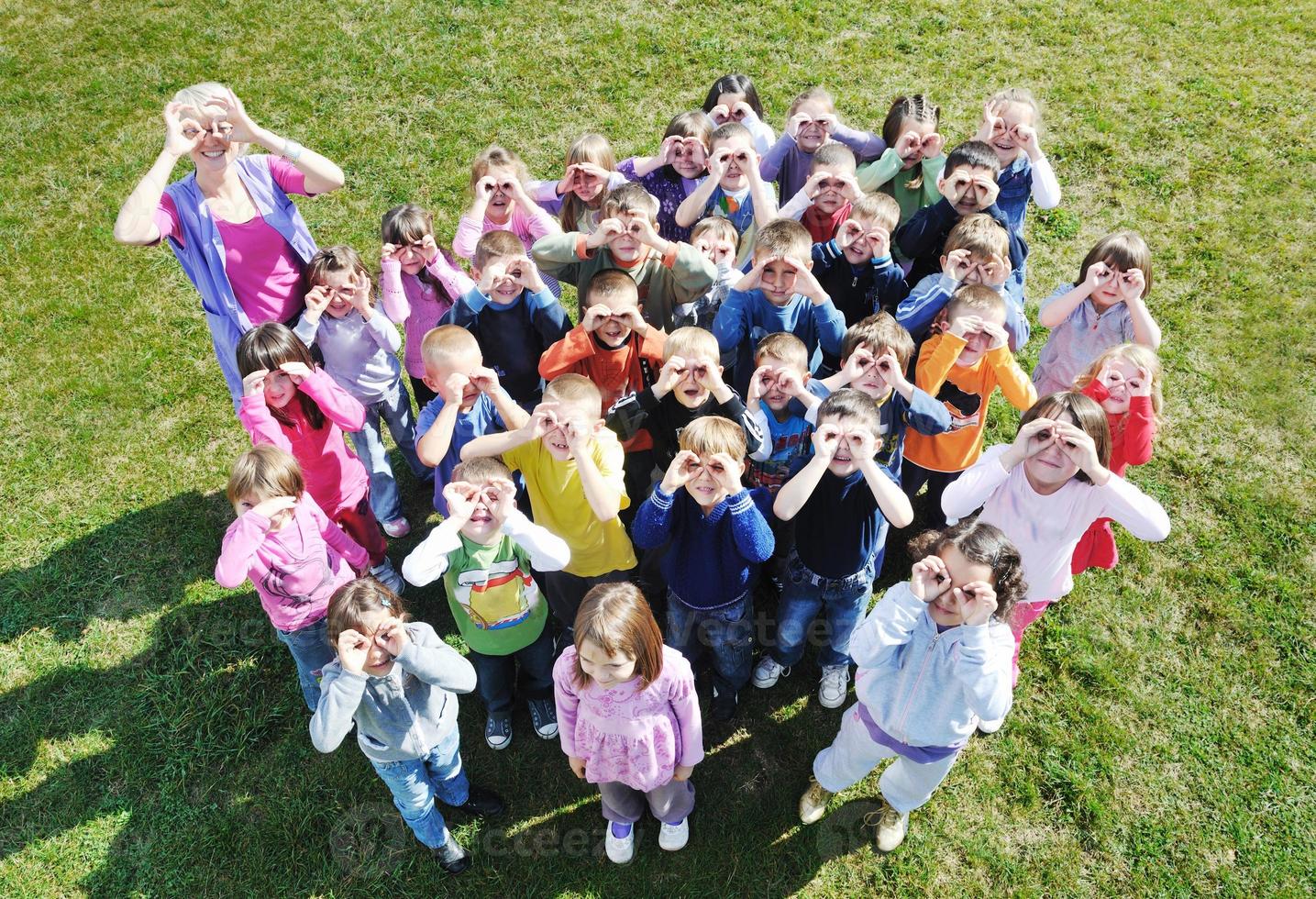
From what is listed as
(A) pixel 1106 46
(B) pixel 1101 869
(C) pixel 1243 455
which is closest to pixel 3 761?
(B) pixel 1101 869

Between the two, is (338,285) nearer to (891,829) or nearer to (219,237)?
(219,237)

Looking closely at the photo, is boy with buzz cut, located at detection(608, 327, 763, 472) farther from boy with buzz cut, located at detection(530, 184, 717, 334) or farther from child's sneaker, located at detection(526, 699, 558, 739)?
child's sneaker, located at detection(526, 699, 558, 739)

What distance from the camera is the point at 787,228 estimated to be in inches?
197

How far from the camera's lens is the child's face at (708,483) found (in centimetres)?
403

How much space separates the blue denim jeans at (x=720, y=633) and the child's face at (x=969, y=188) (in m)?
2.81

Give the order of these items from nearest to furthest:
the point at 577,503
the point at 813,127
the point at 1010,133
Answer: the point at 577,503, the point at 1010,133, the point at 813,127

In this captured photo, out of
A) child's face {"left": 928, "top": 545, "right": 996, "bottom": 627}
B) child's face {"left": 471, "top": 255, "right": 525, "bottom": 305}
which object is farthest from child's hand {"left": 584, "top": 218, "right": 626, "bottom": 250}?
child's face {"left": 928, "top": 545, "right": 996, "bottom": 627}

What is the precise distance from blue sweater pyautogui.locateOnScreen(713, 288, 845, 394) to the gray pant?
2311mm

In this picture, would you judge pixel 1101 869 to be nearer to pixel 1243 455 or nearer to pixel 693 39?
pixel 1243 455

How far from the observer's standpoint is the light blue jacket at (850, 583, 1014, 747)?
3594 millimetres

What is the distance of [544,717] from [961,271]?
11.4ft

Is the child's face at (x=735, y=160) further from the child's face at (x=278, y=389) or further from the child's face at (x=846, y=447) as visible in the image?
the child's face at (x=278, y=389)

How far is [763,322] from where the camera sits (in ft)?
16.8

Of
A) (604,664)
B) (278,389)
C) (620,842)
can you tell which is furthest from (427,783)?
(278,389)
